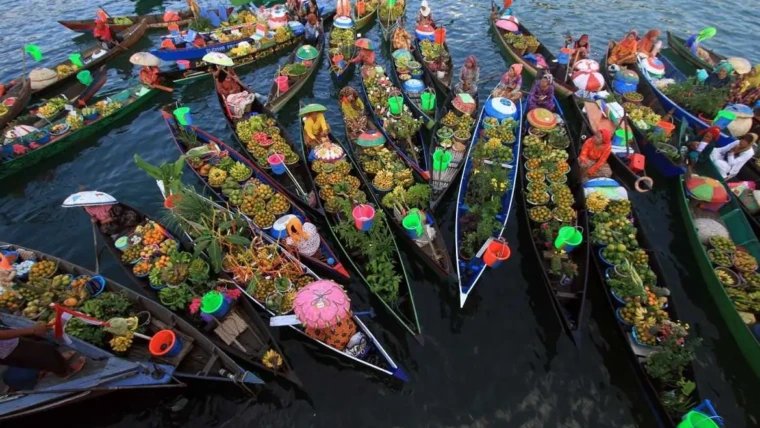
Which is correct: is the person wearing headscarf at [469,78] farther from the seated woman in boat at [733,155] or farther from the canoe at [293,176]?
the seated woman in boat at [733,155]

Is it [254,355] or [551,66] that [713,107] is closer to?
[551,66]

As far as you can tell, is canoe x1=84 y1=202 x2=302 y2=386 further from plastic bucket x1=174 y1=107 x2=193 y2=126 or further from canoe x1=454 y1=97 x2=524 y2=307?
plastic bucket x1=174 y1=107 x2=193 y2=126

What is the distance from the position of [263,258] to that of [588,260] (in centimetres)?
969

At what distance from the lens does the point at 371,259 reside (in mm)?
11406

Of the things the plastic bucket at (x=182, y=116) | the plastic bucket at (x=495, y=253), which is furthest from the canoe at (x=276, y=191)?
the plastic bucket at (x=495, y=253)

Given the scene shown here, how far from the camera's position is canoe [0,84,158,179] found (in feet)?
52.5

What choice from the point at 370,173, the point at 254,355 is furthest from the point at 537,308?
the point at 254,355

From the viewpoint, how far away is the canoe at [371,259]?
412 inches

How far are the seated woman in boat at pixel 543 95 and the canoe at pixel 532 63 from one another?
9.00ft

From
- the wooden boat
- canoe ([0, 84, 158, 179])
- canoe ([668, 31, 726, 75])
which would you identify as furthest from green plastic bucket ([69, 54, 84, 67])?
canoe ([668, 31, 726, 75])

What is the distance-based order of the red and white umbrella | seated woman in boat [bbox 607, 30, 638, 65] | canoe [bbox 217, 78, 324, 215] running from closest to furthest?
canoe [bbox 217, 78, 324, 215] < the red and white umbrella < seated woman in boat [bbox 607, 30, 638, 65]

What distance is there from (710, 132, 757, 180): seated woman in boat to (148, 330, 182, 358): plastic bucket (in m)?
19.4

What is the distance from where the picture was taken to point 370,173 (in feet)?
47.0

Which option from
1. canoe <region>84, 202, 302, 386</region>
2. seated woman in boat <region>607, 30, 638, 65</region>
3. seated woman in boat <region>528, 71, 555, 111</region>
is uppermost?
seated woman in boat <region>607, 30, 638, 65</region>
